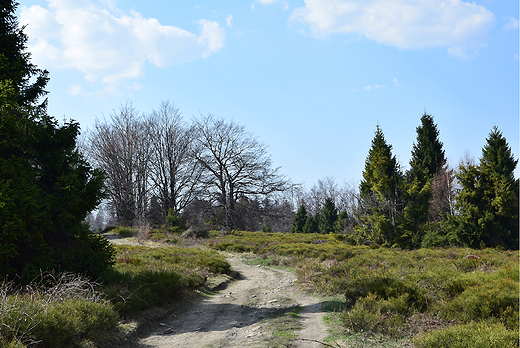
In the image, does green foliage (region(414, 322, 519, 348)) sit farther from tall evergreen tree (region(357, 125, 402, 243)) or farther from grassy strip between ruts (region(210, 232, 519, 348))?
tall evergreen tree (region(357, 125, 402, 243))

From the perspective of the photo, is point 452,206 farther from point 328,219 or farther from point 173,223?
point 173,223

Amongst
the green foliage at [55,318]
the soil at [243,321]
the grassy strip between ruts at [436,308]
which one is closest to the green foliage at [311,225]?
the soil at [243,321]

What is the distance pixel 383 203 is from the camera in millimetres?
20859

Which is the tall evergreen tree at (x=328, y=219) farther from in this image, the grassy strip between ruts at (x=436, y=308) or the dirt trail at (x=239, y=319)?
the grassy strip between ruts at (x=436, y=308)

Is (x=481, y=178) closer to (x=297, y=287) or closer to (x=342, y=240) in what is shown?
(x=342, y=240)

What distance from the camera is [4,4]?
26.5 feet

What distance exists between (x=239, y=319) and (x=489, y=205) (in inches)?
651

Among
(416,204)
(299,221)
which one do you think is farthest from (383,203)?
(299,221)

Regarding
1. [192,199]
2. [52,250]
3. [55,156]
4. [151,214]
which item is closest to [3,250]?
[52,250]

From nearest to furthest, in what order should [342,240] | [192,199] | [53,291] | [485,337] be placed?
[485,337]
[53,291]
[342,240]
[192,199]

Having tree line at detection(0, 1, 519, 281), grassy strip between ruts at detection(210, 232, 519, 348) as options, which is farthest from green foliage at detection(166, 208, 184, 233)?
grassy strip between ruts at detection(210, 232, 519, 348)

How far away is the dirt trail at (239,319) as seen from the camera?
18.8 ft

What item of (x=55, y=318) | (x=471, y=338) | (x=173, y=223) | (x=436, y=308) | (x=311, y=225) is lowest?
(x=436, y=308)

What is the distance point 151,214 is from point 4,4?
31948mm
